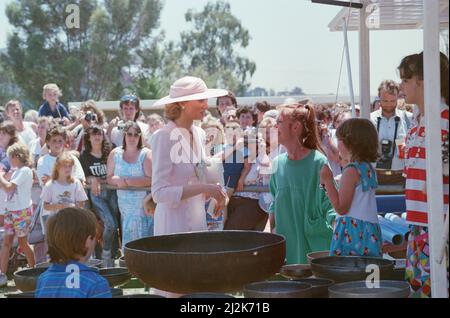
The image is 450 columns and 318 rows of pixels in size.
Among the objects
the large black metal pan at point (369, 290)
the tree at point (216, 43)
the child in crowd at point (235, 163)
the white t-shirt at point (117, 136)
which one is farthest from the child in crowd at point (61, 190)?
the tree at point (216, 43)

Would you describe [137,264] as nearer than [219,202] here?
Yes

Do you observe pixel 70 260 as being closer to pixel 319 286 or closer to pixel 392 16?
pixel 319 286

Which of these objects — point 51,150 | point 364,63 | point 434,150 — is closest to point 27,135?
point 51,150

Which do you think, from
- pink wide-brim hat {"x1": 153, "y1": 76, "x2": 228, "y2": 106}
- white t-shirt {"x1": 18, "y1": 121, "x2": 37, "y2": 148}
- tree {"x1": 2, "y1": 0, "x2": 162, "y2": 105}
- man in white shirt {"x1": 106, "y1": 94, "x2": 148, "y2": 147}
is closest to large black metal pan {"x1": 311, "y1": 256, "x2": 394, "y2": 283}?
pink wide-brim hat {"x1": 153, "y1": 76, "x2": 228, "y2": 106}

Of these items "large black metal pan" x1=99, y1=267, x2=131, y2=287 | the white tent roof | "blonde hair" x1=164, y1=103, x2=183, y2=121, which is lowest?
"large black metal pan" x1=99, y1=267, x2=131, y2=287

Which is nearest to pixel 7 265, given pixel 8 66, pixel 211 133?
pixel 211 133

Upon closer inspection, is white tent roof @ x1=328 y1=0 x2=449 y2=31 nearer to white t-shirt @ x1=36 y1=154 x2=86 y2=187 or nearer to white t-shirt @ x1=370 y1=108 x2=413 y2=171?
white t-shirt @ x1=370 y1=108 x2=413 y2=171

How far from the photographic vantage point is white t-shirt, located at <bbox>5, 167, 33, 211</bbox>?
Answer: 22.7 feet

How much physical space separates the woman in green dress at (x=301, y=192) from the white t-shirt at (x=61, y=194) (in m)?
3.39

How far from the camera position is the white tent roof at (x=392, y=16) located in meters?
5.42

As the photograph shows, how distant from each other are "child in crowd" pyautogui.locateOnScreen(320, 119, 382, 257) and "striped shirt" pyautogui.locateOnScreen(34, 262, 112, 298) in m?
1.31

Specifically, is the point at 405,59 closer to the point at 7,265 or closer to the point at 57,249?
the point at 57,249

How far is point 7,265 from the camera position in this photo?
7211 millimetres

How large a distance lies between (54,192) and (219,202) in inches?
145
